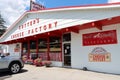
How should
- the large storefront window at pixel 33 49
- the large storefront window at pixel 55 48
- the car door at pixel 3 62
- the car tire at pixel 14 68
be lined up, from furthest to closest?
the large storefront window at pixel 33 49 < the large storefront window at pixel 55 48 < the car tire at pixel 14 68 < the car door at pixel 3 62

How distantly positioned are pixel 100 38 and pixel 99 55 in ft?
3.85

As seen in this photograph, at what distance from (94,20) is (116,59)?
9.27 feet

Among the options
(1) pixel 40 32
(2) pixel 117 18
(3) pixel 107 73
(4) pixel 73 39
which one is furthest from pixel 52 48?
(2) pixel 117 18

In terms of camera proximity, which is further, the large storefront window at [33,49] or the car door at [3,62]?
the large storefront window at [33,49]

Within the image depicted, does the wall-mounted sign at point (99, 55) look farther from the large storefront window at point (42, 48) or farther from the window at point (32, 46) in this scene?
the window at point (32, 46)

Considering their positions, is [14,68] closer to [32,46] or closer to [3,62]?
[3,62]

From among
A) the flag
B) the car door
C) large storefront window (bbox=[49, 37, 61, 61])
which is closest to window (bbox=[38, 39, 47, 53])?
large storefront window (bbox=[49, 37, 61, 61])

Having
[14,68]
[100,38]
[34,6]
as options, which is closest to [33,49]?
[34,6]

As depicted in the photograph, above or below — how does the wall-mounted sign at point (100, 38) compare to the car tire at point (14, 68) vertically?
above

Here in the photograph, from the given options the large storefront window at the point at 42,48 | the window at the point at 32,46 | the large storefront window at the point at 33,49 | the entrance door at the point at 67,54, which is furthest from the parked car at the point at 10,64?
the window at the point at 32,46

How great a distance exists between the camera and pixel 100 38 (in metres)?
10.3

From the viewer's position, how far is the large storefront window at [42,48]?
14520mm

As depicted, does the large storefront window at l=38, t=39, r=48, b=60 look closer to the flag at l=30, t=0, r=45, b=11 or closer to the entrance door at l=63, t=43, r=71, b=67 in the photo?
the entrance door at l=63, t=43, r=71, b=67

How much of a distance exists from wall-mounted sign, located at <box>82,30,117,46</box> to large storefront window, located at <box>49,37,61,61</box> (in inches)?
109
